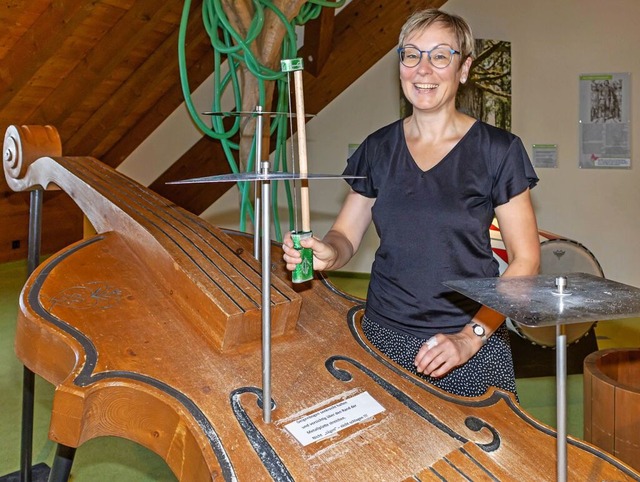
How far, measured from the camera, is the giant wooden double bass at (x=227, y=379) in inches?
41.8

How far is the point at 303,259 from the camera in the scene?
3.63ft

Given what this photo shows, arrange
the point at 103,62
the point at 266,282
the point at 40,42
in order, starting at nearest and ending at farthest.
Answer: the point at 266,282 → the point at 40,42 → the point at 103,62

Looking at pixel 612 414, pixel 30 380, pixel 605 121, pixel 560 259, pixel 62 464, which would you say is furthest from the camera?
pixel 605 121

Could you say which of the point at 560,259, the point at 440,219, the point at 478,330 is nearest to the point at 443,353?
the point at 478,330

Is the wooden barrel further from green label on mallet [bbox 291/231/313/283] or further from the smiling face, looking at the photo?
green label on mallet [bbox 291/231/313/283]

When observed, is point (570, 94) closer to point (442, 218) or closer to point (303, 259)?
point (442, 218)

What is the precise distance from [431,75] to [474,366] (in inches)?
23.2

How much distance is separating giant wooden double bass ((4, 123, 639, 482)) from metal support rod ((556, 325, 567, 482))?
217mm

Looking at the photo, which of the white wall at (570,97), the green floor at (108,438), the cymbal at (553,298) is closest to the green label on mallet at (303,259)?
the cymbal at (553,298)

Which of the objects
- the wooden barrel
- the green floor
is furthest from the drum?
the wooden barrel

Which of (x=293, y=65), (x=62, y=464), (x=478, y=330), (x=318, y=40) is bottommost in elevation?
(x=62, y=464)

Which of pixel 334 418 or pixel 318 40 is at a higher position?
pixel 318 40

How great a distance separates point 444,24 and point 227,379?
787mm

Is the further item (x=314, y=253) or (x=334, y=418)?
(x=314, y=253)
